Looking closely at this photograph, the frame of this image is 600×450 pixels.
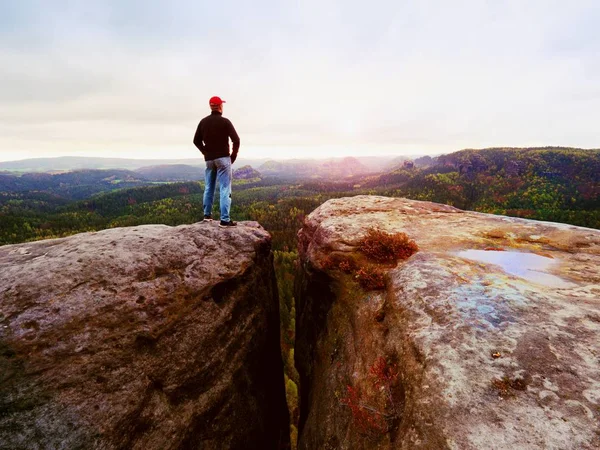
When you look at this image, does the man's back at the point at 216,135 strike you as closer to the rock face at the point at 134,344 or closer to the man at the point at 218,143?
the man at the point at 218,143

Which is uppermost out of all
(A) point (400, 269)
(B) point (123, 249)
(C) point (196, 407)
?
(B) point (123, 249)

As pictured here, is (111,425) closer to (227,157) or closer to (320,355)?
(320,355)

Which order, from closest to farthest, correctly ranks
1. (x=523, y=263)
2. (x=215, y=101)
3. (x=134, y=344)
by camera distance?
(x=134, y=344) → (x=523, y=263) → (x=215, y=101)

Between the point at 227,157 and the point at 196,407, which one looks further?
the point at 227,157

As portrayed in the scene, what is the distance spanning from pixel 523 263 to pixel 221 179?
1083 centimetres

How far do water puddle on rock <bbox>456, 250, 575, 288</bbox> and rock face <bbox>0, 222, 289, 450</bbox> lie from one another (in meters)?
8.26

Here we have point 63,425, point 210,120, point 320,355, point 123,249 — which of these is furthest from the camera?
point 210,120

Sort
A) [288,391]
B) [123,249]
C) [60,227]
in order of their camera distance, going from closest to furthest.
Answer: [123,249] < [288,391] < [60,227]

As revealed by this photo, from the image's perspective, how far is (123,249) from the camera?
29.5ft

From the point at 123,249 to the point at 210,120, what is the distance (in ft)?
19.1

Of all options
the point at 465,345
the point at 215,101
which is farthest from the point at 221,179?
the point at 465,345

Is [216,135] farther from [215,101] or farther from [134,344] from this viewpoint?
[134,344]

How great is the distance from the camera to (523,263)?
8477 mm

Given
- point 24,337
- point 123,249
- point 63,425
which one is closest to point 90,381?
point 63,425
